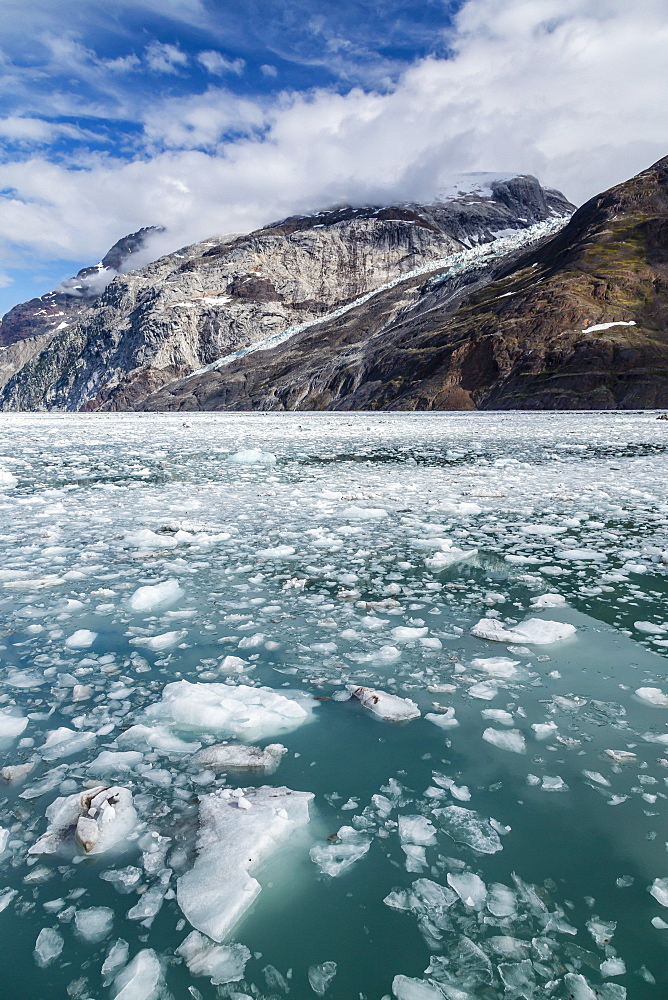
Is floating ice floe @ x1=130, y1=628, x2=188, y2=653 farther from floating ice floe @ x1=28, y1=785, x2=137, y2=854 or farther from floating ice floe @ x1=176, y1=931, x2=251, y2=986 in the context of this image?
floating ice floe @ x1=176, y1=931, x2=251, y2=986

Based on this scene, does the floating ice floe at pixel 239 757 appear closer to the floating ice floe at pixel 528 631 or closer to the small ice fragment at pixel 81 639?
the small ice fragment at pixel 81 639

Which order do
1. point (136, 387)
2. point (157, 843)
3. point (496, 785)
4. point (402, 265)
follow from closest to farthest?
point (157, 843)
point (496, 785)
point (136, 387)
point (402, 265)

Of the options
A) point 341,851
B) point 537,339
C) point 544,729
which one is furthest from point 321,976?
point 537,339

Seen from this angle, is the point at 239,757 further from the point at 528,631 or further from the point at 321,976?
the point at 528,631

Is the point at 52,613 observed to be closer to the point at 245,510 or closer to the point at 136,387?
the point at 245,510

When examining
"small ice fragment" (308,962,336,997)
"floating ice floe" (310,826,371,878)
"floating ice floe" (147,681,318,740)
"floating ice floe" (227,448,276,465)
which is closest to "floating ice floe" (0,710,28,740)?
"floating ice floe" (147,681,318,740)

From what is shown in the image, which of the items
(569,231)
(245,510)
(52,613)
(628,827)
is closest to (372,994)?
(628,827)
